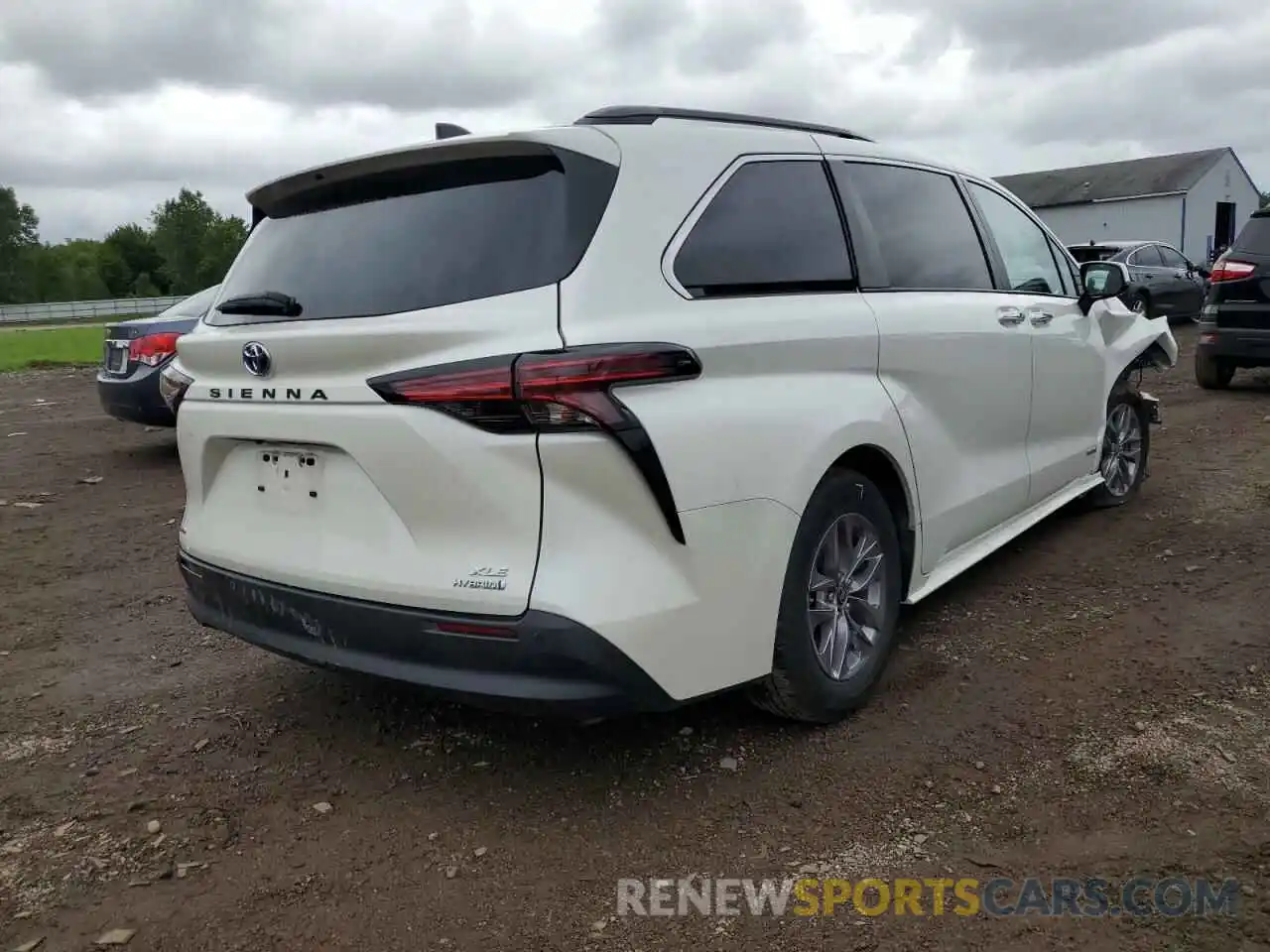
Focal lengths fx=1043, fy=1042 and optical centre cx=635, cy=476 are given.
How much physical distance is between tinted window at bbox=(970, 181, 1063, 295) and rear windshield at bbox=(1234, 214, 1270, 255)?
6.02 meters

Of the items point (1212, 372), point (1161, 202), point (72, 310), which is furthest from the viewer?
point (72, 310)

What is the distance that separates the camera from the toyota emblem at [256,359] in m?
2.97

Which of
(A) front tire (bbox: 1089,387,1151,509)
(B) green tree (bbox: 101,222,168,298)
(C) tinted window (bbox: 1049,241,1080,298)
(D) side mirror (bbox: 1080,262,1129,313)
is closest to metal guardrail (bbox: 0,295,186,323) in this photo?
(B) green tree (bbox: 101,222,168,298)

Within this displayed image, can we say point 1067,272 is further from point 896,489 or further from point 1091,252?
point 1091,252

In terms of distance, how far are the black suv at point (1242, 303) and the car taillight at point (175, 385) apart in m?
9.86

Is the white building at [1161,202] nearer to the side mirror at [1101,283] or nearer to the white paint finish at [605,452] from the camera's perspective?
the side mirror at [1101,283]

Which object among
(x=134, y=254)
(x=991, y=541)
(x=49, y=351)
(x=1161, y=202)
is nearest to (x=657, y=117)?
(x=991, y=541)

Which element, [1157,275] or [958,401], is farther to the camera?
[1157,275]

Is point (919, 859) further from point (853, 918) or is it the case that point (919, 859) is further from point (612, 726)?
point (612, 726)

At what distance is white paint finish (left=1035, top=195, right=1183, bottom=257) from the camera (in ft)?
153

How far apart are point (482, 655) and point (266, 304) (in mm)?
1339

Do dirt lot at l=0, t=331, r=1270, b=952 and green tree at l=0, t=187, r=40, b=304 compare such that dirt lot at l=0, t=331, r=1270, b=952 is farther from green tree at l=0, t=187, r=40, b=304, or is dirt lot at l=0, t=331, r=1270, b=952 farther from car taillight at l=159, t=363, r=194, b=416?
green tree at l=0, t=187, r=40, b=304

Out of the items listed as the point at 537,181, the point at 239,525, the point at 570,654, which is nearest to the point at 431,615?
the point at 570,654

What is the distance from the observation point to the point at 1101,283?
5.37 meters
